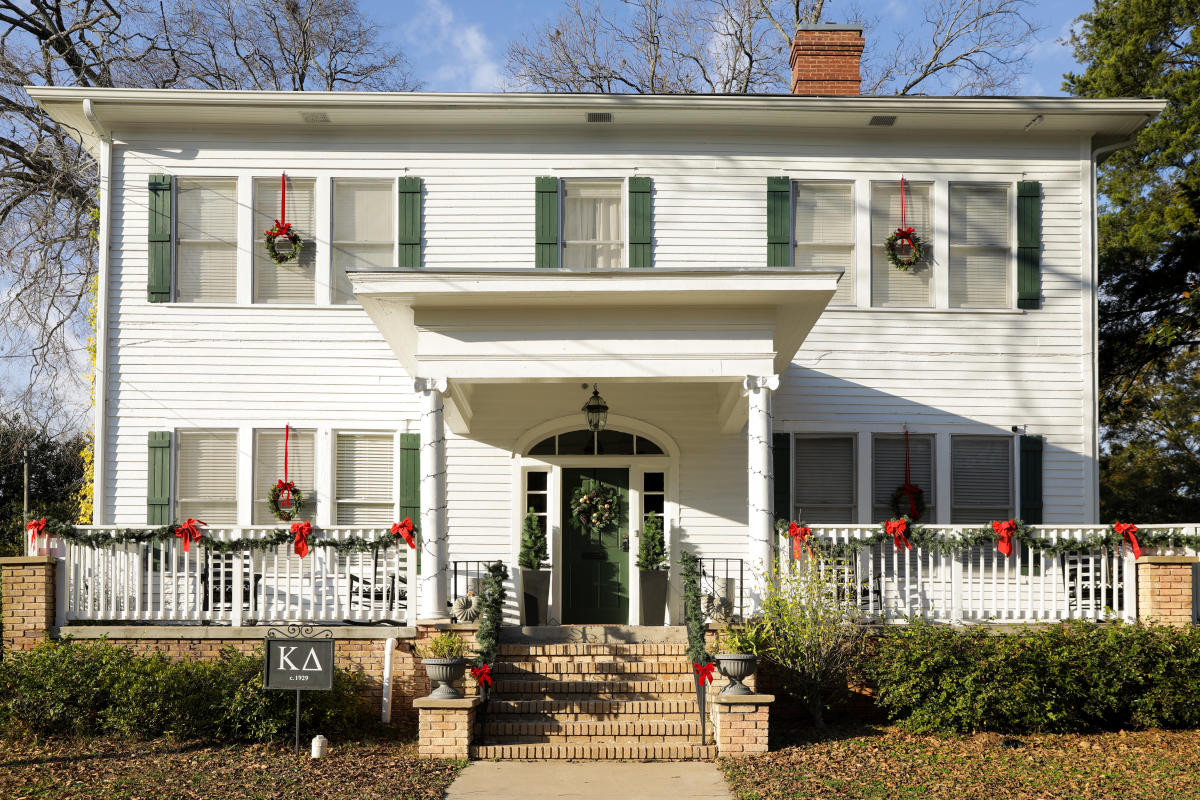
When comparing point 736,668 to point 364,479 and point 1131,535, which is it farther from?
point 364,479

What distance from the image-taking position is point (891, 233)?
42.4 ft

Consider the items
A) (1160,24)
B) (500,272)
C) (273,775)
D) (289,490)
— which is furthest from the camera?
(1160,24)

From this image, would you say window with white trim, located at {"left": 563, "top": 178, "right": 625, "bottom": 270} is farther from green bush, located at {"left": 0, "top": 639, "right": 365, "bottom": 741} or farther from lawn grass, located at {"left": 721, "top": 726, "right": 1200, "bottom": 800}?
lawn grass, located at {"left": 721, "top": 726, "right": 1200, "bottom": 800}

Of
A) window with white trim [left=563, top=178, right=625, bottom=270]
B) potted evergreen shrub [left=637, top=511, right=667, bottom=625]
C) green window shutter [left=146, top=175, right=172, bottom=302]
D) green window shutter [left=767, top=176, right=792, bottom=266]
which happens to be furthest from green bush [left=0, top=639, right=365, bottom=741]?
green window shutter [left=767, top=176, right=792, bottom=266]

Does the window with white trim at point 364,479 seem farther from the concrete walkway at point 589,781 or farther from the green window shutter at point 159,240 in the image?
the concrete walkway at point 589,781

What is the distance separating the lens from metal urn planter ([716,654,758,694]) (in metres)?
8.99

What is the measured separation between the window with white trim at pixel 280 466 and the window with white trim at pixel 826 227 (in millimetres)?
6515

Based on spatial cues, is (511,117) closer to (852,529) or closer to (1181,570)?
(852,529)

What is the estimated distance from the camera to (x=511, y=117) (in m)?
12.4

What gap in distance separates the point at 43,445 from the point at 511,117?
1714 centimetres

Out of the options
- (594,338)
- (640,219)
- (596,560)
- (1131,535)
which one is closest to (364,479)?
(596,560)

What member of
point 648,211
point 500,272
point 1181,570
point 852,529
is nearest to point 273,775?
point 500,272

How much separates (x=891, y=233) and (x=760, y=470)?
447 cm

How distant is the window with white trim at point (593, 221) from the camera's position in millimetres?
12758
